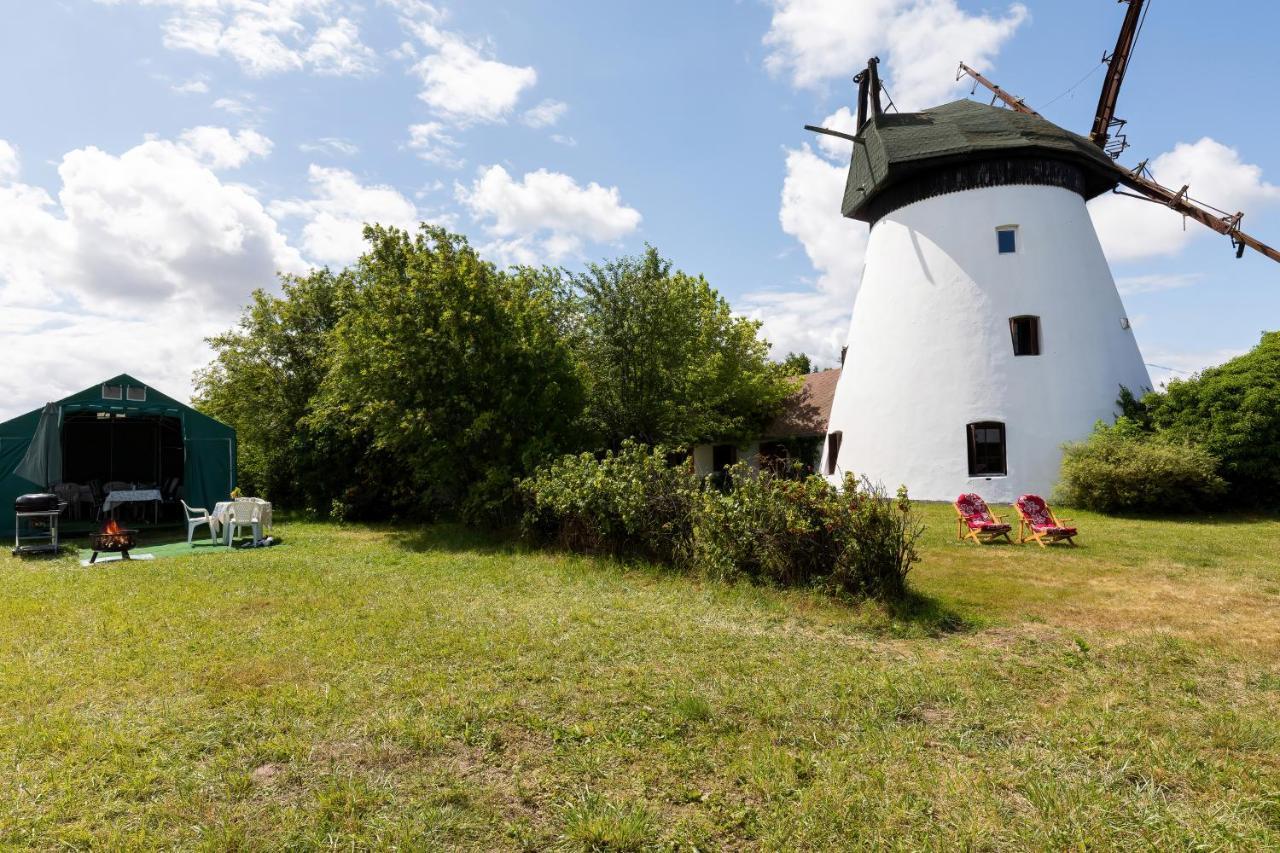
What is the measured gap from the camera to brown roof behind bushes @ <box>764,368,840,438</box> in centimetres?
2666

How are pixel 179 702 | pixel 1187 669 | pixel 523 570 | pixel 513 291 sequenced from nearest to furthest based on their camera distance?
pixel 179 702 → pixel 1187 669 → pixel 523 570 → pixel 513 291

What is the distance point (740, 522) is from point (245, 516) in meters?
9.99

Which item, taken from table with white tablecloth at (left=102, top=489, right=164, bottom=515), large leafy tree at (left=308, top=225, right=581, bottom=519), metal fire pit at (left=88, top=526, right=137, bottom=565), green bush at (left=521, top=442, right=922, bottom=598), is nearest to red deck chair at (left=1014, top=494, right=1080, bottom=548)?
green bush at (left=521, top=442, right=922, bottom=598)

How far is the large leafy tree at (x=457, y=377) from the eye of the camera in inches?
529

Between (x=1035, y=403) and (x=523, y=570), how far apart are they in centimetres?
1581

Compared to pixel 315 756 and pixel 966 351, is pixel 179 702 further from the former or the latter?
pixel 966 351

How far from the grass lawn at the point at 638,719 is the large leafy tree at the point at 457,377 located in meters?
5.72

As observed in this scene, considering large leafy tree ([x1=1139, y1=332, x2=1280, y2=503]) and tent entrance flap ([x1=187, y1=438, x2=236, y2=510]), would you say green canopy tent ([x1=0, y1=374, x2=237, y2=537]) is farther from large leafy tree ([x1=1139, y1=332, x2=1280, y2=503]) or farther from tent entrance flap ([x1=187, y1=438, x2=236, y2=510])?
large leafy tree ([x1=1139, y1=332, x2=1280, y2=503])

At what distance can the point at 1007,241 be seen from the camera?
62.8ft

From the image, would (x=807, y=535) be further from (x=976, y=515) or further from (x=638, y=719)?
(x=976, y=515)

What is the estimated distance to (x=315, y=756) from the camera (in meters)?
3.83

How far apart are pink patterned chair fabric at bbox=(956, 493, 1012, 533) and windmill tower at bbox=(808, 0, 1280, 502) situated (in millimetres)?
5960

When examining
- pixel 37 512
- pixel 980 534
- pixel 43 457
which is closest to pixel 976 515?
pixel 980 534

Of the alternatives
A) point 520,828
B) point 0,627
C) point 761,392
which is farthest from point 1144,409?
point 0,627
